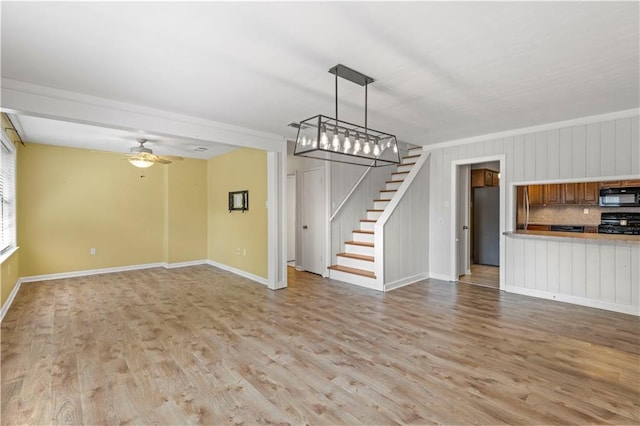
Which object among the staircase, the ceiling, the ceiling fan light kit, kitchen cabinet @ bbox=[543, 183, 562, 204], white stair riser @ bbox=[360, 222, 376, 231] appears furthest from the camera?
kitchen cabinet @ bbox=[543, 183, 562, 204]

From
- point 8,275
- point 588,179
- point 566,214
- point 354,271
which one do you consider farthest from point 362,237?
point 8,275

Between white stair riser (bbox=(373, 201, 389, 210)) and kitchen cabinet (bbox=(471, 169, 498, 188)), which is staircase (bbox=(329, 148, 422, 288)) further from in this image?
kitchen cabinet (bbox=(471, 169, 498, 188))

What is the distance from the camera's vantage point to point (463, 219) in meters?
6.01

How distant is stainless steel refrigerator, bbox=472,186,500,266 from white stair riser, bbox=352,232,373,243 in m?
3.06

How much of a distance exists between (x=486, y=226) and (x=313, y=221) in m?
4.02

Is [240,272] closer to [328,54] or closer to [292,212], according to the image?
[292,212]

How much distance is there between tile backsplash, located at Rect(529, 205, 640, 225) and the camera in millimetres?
5957

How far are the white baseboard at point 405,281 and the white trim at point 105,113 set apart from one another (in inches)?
127

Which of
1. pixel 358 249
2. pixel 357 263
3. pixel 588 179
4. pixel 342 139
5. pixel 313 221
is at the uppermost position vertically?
pixel 342 139

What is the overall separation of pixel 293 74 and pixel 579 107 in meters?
3.43

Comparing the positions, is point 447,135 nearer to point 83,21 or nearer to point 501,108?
point 501,108

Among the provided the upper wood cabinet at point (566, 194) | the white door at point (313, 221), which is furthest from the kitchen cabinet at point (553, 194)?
the white door at point (313, 221)

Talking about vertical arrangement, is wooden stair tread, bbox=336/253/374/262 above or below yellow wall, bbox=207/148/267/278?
below

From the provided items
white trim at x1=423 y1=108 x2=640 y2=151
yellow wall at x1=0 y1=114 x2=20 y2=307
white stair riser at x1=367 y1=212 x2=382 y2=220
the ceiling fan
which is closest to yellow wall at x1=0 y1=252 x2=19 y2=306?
yellow wall at x1=0 y1=114 x2=20 y2=307
